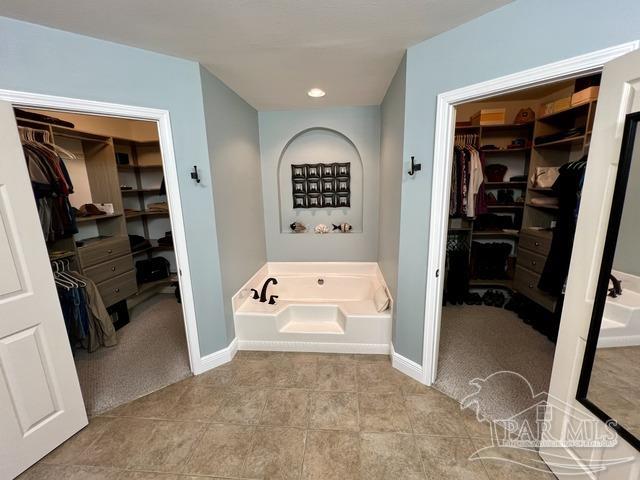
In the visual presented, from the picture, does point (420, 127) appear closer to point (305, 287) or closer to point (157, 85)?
point (157, 85)

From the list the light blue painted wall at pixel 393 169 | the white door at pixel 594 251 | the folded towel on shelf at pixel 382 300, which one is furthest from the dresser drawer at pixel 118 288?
the white door at pixel 594 251

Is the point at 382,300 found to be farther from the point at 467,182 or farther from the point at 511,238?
the point at 511,238

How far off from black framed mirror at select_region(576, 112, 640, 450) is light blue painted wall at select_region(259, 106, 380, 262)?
227 centimetres

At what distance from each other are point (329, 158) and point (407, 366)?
2514mm

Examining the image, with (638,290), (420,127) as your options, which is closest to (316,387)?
(638,290)

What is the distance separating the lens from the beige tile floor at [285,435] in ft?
4.72

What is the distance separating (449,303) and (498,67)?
271 centimetres

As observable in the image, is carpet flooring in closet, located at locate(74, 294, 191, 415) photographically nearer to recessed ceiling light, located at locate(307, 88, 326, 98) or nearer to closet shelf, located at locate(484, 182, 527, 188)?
recessed ceiling light, located at locate(307, 88, 326, 98)

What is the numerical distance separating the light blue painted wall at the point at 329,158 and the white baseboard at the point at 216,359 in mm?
1388

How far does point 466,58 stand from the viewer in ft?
5.07

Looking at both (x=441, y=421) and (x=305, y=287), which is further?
(x=305, y=287)

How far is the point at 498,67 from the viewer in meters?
1.43

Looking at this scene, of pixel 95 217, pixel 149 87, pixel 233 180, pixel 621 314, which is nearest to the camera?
pixel 621 314

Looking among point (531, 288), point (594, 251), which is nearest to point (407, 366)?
point (594, 251)
